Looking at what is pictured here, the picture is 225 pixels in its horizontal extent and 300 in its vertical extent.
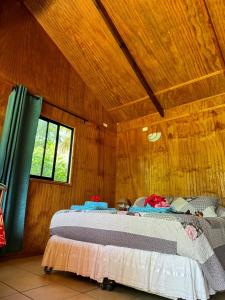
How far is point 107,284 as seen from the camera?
1.87 meters

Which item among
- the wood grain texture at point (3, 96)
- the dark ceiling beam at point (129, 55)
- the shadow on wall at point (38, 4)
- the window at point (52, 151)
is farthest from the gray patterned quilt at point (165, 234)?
the shadow on wall at point (38, 4)

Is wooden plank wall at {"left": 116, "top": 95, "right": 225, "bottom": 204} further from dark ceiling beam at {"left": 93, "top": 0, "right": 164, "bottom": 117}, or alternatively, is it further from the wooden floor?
the wooden floor

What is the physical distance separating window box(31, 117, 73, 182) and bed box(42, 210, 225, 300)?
1.62 meters

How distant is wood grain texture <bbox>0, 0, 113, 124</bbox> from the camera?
3420mm

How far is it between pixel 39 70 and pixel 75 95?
34.0 inches

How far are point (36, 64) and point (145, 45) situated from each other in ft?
6.36

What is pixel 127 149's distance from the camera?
498cm

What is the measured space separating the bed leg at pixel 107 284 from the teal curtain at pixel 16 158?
158cm

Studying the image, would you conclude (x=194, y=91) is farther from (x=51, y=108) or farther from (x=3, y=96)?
(x=3, y=96)

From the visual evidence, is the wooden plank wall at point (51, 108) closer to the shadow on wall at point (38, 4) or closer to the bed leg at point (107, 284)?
the shadow on wall at point (38, 4)

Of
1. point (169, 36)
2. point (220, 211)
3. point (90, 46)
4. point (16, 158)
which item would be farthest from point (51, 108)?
point (220, 211)

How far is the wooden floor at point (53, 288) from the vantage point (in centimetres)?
171

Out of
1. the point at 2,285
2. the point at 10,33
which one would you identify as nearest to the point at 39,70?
the point at 10,33

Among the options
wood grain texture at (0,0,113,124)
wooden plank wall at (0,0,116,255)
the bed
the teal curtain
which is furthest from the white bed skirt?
wood grain texture at (0,0,113,124)
